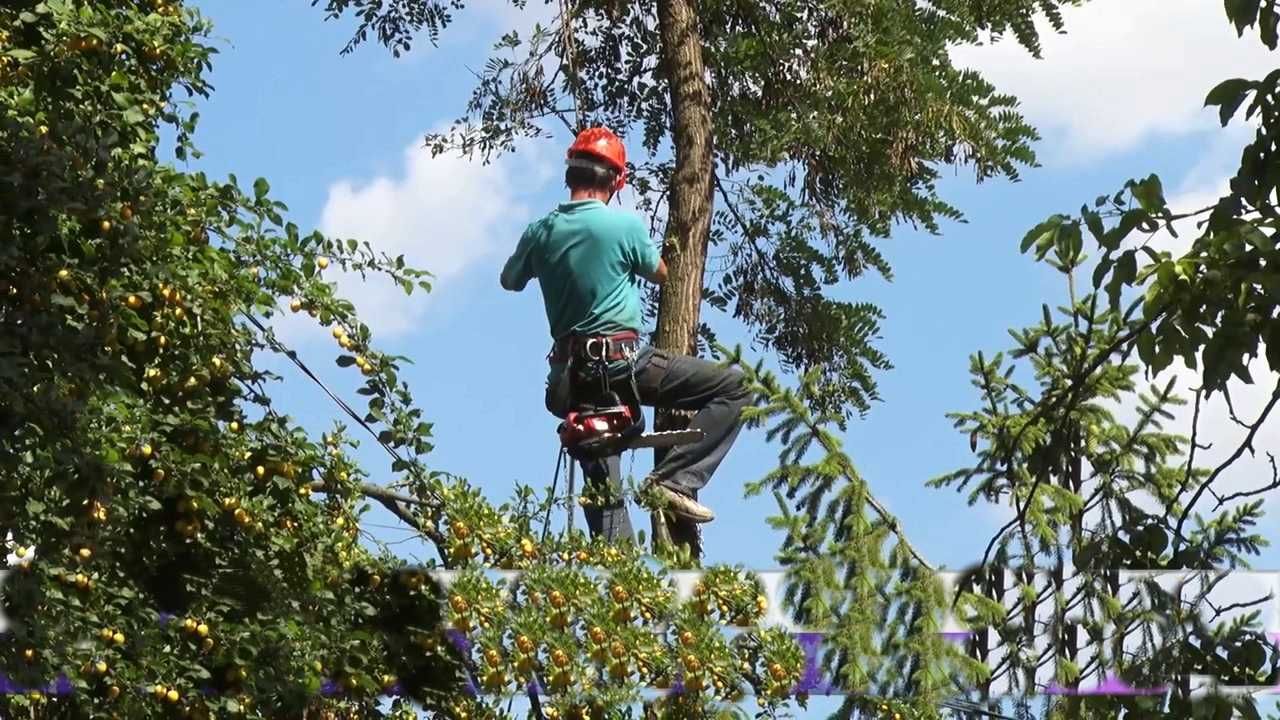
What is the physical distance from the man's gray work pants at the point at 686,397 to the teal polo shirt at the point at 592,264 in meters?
0.20

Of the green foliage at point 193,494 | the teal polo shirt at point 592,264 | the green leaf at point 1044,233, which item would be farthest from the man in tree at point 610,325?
the green leaf at point 1044,233

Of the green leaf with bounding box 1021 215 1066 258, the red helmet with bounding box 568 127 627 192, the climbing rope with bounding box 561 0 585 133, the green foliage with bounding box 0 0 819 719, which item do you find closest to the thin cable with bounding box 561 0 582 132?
the climbing rope with bounding box 561 0 585 133

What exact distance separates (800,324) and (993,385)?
5.27 meters

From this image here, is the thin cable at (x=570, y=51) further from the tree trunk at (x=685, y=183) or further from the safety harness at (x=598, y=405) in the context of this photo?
the safety harness at (x=598, y=405)

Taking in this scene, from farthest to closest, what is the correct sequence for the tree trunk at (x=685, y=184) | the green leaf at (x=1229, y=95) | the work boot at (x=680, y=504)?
the tree trunk at (x=685, y=184) < the work boot at (x=680, y=504) < the green leaf at (x=1229, y=95)

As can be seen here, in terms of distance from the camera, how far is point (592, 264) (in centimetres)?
832

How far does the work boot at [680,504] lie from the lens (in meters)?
8.23

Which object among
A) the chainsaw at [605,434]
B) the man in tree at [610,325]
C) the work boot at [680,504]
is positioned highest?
the man in tree at [610,325]

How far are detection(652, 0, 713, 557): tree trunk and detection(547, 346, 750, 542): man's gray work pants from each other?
1.90 metres

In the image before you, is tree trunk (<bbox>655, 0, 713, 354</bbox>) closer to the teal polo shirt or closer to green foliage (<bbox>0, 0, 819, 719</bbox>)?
the teal polo shirt

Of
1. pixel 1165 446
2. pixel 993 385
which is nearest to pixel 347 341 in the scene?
pixel 993 385

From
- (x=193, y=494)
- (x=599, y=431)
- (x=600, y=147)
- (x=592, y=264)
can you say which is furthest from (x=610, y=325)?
(x=193, y=494)

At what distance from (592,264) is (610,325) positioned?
0.90 ft

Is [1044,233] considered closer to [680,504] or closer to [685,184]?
[680,504]
